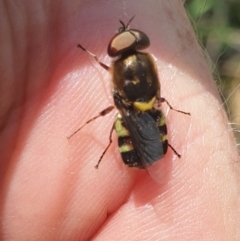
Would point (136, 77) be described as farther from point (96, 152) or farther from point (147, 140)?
point (96, 152)

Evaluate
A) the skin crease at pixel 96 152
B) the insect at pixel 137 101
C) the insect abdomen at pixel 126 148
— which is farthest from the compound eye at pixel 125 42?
the insect abdomen at pixel 126 148

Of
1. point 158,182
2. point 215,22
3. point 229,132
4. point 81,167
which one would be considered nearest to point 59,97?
point 81,167

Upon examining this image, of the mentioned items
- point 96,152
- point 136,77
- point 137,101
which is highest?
point 136,77

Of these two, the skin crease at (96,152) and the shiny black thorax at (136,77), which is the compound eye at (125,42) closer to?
the shiny black thorax at (136,77)

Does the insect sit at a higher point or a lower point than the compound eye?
lower

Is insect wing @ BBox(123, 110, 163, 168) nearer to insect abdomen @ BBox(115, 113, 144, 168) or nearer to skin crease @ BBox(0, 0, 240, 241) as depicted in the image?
insect abdomen @ BBox(115, 113, 144, 168)

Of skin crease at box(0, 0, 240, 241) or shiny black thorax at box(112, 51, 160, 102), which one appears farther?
skin crease at box(0, 0, 240, 241)

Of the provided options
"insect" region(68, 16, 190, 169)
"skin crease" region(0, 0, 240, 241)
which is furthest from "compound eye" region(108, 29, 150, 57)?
"skin crease" region(0, 0, 240, 241)

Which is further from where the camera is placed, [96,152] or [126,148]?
[96,152]

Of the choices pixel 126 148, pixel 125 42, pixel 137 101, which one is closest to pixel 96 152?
pixel 126 148
